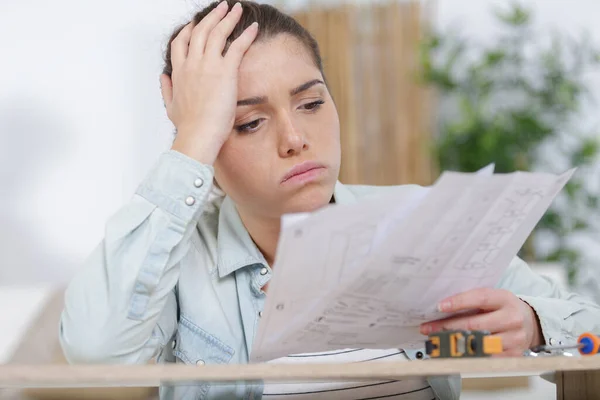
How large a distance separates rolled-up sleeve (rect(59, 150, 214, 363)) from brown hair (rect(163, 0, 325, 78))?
0.27m

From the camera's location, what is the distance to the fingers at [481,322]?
87 centimetres

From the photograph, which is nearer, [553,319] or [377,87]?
[553,319]

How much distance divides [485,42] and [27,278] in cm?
235

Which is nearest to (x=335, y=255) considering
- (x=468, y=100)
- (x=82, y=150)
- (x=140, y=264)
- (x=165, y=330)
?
(x=140, y=264)

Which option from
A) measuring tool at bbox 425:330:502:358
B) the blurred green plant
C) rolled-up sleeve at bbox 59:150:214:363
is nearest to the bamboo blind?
the blurred green plant

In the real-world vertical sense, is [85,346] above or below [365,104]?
above

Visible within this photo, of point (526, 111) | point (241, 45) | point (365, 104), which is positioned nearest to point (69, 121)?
point (365, 104)

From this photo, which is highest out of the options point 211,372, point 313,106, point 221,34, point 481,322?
point 221,34

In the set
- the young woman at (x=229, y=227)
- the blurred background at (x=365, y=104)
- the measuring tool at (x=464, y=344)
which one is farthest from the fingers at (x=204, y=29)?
the blurred background at (x=365, y=104)

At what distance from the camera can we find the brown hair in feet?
3.64

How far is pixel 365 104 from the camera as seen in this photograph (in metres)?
3.67

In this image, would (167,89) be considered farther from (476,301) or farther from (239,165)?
(476,301)

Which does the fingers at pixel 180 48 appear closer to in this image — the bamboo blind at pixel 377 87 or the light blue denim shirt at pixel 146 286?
the light blue denim shirt at pixel 146 286

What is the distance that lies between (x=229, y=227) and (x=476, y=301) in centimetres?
42
